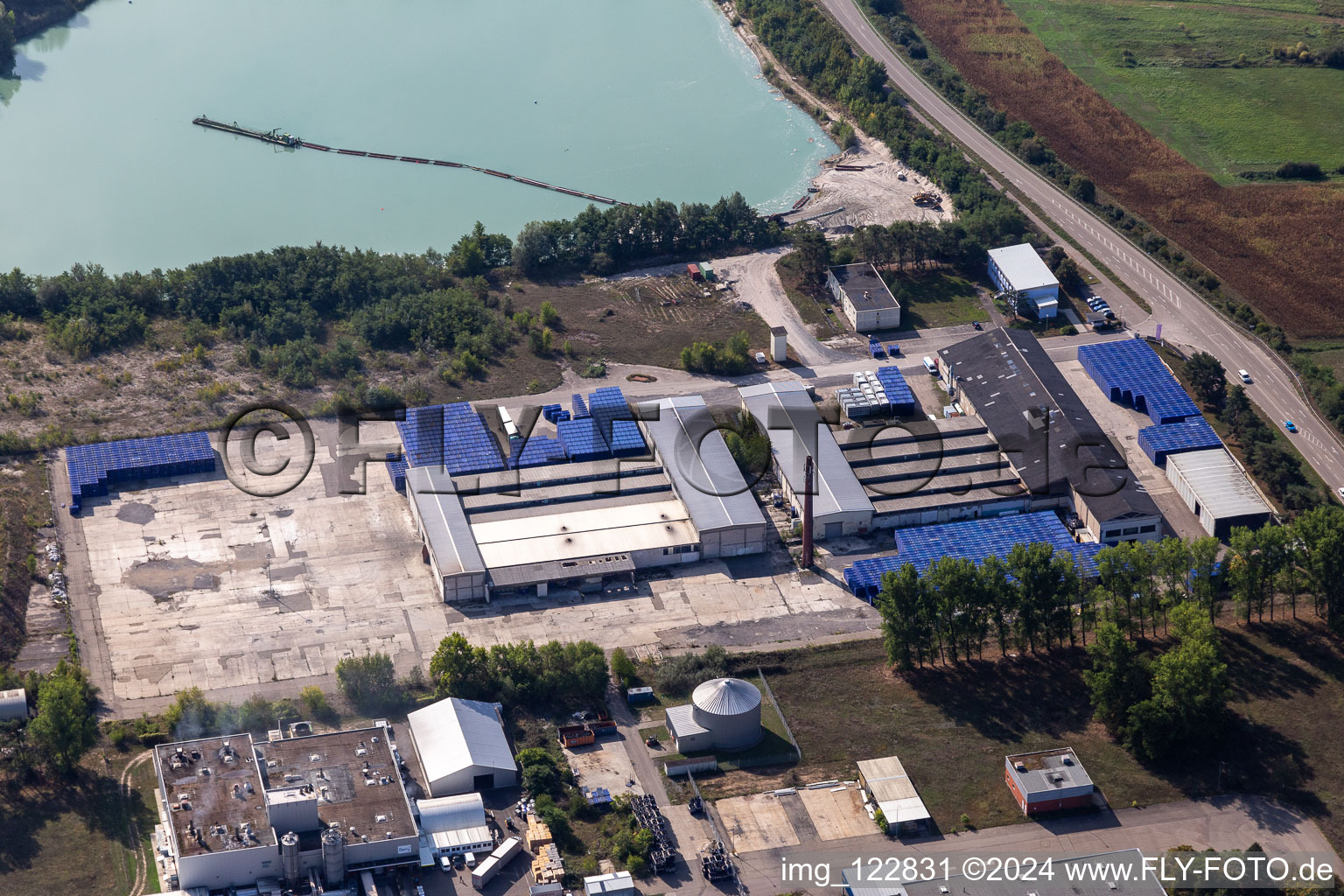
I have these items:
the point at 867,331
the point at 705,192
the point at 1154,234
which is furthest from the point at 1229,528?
the point at 705,192

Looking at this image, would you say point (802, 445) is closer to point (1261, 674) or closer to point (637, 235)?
point (1261, 674)

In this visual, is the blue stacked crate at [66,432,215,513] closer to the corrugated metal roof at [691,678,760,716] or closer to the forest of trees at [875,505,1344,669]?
the corrugated metal roof at [691,678,760,716]

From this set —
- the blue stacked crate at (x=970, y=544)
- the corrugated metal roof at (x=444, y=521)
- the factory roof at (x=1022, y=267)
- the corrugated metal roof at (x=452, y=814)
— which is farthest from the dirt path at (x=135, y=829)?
the factory roof at (x=1022, y=267)

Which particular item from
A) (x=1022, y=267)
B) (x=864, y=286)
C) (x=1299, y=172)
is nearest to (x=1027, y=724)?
(x=864, y=286)

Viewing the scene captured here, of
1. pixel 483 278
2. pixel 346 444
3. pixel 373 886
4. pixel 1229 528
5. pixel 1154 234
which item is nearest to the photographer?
pixel 373 886

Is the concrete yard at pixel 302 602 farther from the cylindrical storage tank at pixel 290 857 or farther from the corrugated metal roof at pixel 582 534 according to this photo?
the cylindrical storage tank at pixel 290 857

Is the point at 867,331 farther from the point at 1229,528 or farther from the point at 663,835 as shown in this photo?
the point at 663,835

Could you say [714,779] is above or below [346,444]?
below
